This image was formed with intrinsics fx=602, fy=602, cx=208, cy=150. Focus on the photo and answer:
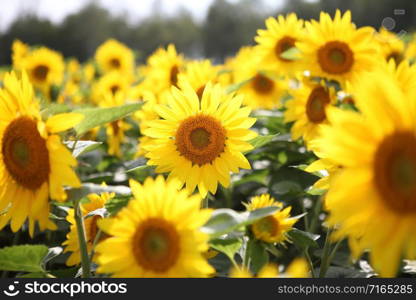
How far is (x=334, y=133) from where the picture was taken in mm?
1119

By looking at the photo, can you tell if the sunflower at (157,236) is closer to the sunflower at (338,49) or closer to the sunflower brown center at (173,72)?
the sunflower at (338,49)

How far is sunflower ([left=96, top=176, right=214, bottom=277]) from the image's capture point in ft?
4.10

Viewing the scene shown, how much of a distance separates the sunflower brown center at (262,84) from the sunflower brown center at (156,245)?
9.73 ft

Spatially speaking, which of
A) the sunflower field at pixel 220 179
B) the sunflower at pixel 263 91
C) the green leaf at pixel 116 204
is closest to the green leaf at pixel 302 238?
the sunflower field at pixel 220 179

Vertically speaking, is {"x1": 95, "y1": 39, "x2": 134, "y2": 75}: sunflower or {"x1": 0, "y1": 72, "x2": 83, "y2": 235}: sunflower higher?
{"x1": 95, "y1": 39, "x2": 134, "y2": 75}: sunflower

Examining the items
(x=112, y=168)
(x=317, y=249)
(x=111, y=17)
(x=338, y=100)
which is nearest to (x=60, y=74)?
(x=112, y=168)

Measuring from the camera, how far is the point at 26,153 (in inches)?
57.3

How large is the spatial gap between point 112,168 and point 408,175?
2700mm

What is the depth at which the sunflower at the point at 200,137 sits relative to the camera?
1.87 meters

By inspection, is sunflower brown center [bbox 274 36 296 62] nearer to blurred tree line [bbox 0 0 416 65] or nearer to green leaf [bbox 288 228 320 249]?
green leaf [bbox 288 228 320 249]

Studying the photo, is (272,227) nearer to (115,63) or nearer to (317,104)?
(317,104)

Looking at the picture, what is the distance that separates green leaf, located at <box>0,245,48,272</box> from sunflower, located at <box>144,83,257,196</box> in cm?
44

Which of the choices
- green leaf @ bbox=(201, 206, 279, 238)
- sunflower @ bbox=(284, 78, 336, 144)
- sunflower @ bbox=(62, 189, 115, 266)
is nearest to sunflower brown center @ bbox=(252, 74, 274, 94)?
sunflower @ bbox=(284, 78, 336, 144)

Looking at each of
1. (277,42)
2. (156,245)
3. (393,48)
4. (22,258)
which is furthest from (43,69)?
(156,245)
